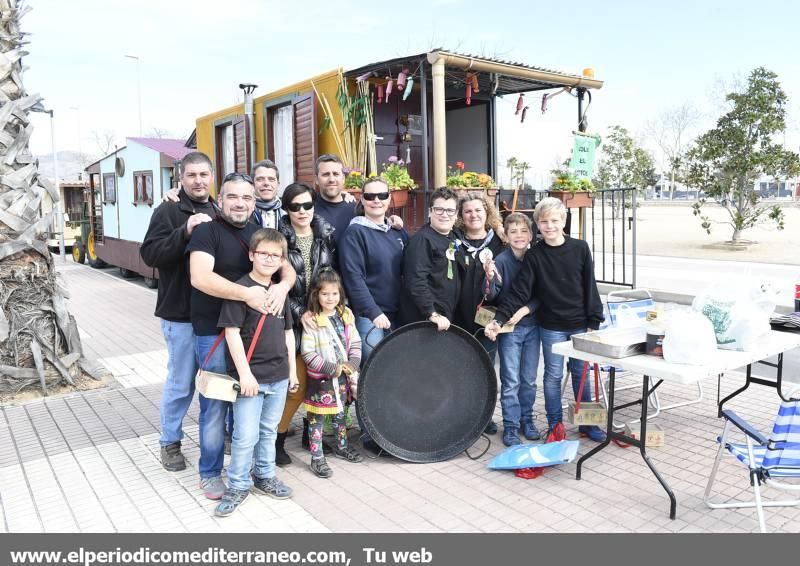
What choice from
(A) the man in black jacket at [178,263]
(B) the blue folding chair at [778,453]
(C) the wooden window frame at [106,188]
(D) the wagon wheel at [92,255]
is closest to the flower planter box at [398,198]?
(A) the man in black jacket at [178,263]

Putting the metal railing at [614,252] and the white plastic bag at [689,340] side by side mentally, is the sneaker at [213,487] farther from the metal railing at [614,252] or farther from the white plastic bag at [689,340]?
the metal railing at [614,252]

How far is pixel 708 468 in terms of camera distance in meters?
4.06

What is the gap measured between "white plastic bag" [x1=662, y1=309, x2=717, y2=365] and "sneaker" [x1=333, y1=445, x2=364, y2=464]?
192cm

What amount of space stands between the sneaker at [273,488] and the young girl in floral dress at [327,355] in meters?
0.31

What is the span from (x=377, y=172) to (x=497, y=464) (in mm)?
4013

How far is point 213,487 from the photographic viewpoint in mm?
3705

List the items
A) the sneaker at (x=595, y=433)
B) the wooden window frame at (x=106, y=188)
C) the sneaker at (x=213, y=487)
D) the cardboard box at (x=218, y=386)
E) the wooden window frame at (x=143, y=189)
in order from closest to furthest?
1. the cardboard box at (x=218, y=386)
2. the sneaker at (x=213, y=487)
3. the sneaker at (x=595, y=433)
4. the wooden window frame at (x=143, y=189)
5. the wooden window frame at (x=106, y=188)

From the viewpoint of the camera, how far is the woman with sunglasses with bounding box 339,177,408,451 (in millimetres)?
4129

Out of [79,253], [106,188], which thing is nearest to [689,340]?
[106,188]

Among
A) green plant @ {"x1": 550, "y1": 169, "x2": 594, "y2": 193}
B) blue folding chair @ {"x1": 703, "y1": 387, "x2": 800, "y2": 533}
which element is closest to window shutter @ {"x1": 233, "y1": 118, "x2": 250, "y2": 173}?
green plant @ {"x1": 550, "y1": 169, "x2": 594, "y2": 193}

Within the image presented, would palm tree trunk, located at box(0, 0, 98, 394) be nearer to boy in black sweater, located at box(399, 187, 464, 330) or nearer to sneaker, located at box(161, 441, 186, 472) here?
sneaker, located at box(161, 441, 186, 472)

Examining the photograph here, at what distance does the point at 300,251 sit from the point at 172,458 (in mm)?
1489

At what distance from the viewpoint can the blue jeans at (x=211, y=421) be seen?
354 cm

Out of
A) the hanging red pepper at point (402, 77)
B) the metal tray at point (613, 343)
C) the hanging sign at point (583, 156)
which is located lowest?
the metal tray at point (613, 343)
